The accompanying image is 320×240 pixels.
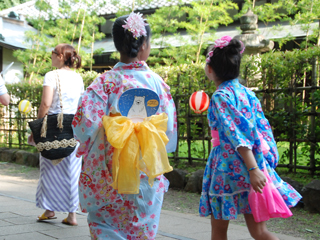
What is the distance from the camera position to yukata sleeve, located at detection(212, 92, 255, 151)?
2.13 m

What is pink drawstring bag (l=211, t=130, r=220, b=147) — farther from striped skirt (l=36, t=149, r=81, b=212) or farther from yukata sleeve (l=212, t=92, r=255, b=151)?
striped skirt (l=36, t=149, r=81, b=212)

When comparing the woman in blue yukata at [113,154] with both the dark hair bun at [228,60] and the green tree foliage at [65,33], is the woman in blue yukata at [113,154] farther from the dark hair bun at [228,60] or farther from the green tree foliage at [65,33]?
the green tree foliage at [65,33]

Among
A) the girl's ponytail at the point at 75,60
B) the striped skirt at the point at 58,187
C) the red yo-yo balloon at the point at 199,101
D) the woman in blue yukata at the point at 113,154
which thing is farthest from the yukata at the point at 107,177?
the red yo-yo balloon at the point at 199,101

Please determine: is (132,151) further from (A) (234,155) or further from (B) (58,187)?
(B) (58,187)

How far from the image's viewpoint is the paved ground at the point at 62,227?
10.9ft

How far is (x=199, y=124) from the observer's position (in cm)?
634

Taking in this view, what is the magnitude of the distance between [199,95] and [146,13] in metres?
9.27

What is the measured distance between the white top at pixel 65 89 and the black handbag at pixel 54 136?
109mm

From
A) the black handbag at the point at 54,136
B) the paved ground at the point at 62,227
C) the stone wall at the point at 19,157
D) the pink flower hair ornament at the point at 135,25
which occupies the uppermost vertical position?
the pink flower hair ornament at the point at 135,25

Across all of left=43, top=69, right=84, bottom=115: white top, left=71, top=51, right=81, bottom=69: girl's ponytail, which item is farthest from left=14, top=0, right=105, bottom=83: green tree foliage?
left=43, top=69, right=84, bottom=115: white top

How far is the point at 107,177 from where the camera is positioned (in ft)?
7.32

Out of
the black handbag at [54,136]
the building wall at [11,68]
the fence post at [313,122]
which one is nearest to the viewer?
the black handbag at [54,136]

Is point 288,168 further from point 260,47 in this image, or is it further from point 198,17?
point 198,17

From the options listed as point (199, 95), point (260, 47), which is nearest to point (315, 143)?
point (199, 95)
